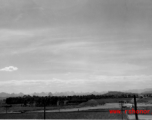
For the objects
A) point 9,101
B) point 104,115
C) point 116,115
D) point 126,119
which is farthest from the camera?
point 9,101

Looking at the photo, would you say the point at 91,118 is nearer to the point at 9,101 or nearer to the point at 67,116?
the point at 67,116

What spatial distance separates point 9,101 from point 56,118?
102046 mm

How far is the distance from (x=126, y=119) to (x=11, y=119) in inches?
838

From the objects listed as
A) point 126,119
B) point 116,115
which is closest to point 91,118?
point 116,115

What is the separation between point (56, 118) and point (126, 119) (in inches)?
546

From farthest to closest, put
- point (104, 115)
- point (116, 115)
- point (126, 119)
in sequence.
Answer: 1. point (104, 115)
2. point (116, 115)
3. point (126, 119)

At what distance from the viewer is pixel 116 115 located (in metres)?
34.1

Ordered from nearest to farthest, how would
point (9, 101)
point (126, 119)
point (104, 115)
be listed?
point (126, 119), point (104, 115), point (9, 101)

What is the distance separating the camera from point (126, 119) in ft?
96.3

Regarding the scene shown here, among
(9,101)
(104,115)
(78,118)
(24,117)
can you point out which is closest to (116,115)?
(104,115)

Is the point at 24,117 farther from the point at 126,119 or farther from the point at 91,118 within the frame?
the point at 126,119

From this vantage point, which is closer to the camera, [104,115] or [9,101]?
[104,115]

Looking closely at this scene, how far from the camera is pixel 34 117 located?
35969 millimetres

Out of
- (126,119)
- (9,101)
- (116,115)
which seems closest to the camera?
(126,119)
